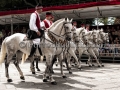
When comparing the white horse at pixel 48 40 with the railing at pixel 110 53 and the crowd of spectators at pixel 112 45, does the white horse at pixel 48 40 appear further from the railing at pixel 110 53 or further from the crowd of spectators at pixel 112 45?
the crowd of spectators at pixel 112 45

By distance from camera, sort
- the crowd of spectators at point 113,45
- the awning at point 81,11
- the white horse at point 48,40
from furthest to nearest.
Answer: the crowd of spectators at point 113,45 → the awning at point 81,11 → the white horse at point 48,40

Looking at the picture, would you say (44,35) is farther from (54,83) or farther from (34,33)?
(54,83)

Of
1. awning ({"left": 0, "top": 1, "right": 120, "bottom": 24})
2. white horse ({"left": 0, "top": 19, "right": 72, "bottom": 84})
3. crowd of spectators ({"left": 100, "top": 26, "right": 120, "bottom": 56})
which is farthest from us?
crowd of spectators ({"left": 100, "top": 26, "right": 120, "bottom": 56})

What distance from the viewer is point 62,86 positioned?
7352mm

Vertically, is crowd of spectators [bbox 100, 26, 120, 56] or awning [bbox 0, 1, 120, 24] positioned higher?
awning [bbox 0, 1, 120, 24]

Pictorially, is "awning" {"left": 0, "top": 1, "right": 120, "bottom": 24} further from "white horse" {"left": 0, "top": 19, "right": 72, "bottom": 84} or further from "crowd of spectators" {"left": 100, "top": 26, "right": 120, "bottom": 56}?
"white horse" {"left": 0, "top": 19, "right": 72, "bottom": 84}

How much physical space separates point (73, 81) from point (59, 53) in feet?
3.77

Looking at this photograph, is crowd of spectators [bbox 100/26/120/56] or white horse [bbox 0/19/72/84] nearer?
white horse [bbox 0/19/72/84]

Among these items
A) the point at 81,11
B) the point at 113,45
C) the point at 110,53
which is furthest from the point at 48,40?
the point at 81,11

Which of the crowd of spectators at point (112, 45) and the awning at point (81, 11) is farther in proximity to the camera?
the crowd of spectators at point (112, 45)

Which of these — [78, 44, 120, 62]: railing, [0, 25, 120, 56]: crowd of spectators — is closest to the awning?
[0, 25, 120, 56]: crowd of spectators

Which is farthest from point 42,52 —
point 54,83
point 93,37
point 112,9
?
point 112,9

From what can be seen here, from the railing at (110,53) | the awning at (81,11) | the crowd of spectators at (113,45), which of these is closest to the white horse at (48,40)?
the awning at (81,11)

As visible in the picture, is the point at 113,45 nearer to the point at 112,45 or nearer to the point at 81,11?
the point at 112,45
